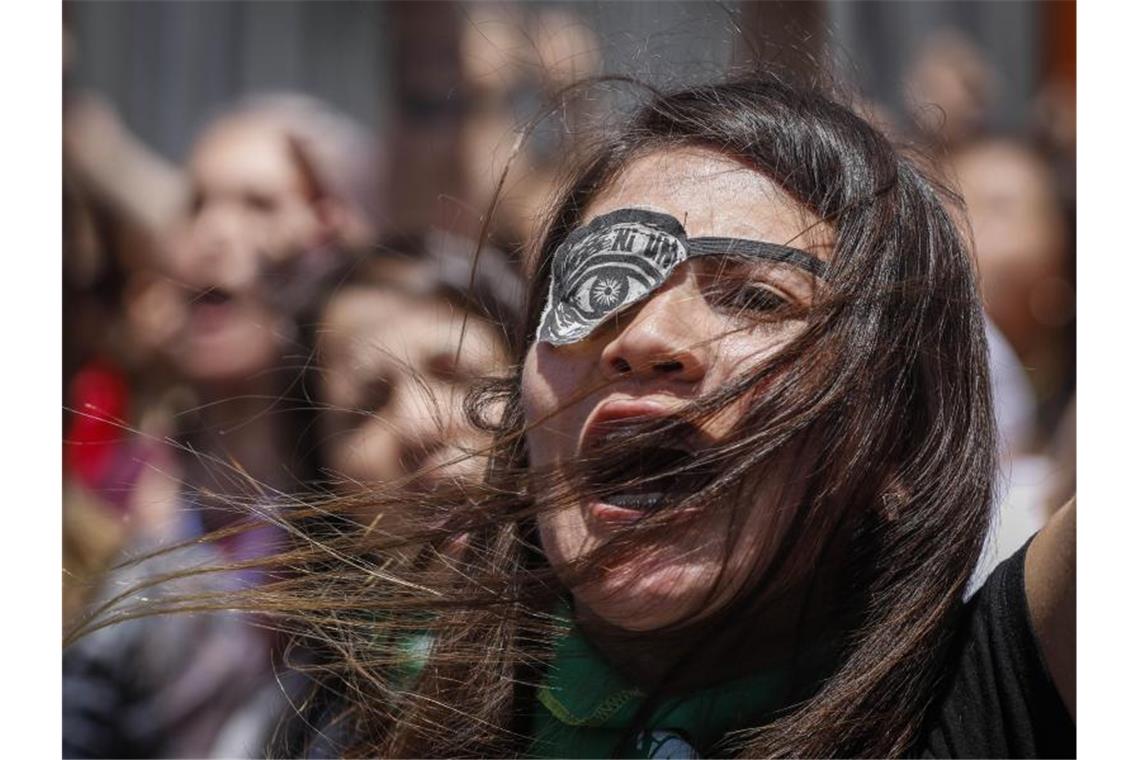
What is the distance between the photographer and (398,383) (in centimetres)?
119

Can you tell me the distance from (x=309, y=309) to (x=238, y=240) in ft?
0.94

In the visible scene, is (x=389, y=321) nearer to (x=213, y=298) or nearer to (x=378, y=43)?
(x=213, y=298)

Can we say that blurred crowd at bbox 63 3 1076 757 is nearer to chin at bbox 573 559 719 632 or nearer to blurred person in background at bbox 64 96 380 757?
blurred person in background at bbox 64 96 380 757

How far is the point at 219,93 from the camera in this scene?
1.77 m

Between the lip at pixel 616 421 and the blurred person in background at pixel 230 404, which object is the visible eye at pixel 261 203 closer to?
the blurred person in background at pixel 230 404

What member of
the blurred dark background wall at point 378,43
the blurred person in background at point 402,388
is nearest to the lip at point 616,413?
the blurred person in background at point 402,388

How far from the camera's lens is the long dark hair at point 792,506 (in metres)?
0.84

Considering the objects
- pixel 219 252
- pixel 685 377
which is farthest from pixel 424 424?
pixel 219 252

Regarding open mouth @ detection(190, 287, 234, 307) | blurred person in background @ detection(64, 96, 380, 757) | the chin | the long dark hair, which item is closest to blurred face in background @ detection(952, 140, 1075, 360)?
the long dark hair

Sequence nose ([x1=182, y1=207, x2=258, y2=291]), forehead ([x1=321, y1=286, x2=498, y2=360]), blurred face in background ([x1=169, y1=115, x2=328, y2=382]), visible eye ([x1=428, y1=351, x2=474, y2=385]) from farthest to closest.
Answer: nose ([x1=182, y1=207, x2=258, y2=291]) < blurred face in background ([x1=169, y1=115, x2=328, y2=382]) < forehead ([x1=321, y1=286, x2=498, y2=360]) < visible eye ([x1=428, y1=351, x2=474, y2=385])

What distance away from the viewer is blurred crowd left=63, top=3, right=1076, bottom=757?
3.61 feet
